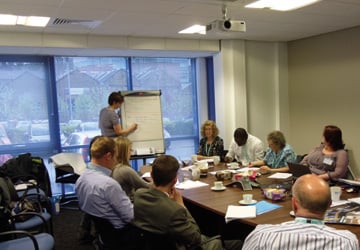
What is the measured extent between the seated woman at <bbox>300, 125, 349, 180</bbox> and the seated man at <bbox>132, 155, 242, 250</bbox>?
1.56 m

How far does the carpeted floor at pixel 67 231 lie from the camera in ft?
12.2

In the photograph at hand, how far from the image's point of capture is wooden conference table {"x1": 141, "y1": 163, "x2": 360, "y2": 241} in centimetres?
213

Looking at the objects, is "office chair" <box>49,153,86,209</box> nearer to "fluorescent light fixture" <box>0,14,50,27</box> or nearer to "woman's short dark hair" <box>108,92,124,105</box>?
"woman's short dark hair" <box>108,92,124,105</box>

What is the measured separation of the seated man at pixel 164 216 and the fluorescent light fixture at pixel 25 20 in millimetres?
2703

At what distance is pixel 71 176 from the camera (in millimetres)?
5043

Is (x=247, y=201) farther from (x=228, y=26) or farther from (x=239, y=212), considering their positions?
(x=228, y=26)

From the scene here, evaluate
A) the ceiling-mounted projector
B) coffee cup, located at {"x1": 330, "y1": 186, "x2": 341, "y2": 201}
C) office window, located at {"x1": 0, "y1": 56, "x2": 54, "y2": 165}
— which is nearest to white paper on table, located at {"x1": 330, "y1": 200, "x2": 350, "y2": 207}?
coffee cup, located at {"x1": 330, "y1": 186, "x2": 341, "y2": 201}

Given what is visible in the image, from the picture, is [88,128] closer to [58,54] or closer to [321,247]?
[58,54]

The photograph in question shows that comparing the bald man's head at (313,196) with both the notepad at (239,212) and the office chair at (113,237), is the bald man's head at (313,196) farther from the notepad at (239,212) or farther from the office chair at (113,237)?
the office chair at (113,237)

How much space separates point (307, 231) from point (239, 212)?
3.23ft

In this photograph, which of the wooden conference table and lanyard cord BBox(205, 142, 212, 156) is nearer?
the wooden conference table

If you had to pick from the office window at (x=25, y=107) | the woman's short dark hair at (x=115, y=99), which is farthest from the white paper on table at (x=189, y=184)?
the office window at (x=25, y=107)

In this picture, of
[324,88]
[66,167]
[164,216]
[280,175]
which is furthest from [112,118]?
[324,88]

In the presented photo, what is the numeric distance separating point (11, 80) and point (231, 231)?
4.12 meters
